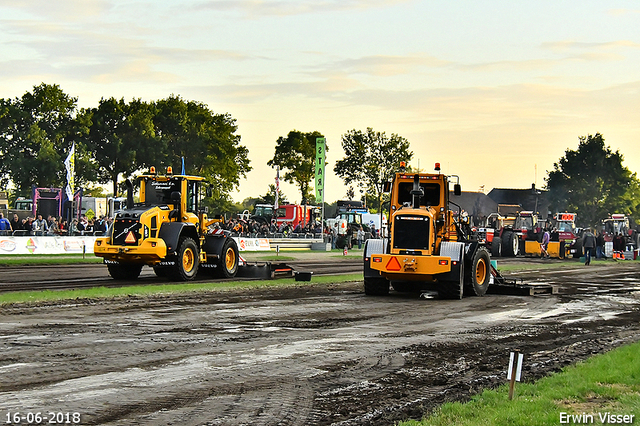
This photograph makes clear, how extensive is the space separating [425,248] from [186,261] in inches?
292

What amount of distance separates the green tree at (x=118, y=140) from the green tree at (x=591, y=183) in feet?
167

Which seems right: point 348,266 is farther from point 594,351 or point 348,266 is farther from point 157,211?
point 594,351

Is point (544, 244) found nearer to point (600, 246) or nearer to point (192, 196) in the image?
point (600, 246)

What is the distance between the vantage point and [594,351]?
36.0 feet

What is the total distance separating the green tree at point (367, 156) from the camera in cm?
7925

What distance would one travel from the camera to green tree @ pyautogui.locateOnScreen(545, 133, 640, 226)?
300 feet

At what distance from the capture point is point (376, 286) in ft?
61.7

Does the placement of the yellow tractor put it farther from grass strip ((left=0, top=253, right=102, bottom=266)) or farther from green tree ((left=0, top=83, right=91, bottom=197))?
green tree ((left=0, top=83, right=91, bottom=197))

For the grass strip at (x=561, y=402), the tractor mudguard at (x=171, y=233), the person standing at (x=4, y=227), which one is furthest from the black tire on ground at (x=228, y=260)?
the grass strip at (x=561, y=402)

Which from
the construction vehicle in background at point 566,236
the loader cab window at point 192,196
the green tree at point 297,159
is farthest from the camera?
the green tree at point 297,159

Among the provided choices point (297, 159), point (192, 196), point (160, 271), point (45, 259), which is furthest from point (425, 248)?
point (297, 159)

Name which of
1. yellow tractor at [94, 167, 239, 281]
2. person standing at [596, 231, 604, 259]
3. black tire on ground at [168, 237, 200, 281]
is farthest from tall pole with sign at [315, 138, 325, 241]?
black tire on ground at [168, 237, 200, 281]

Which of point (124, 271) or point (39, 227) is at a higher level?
point (39, 227)

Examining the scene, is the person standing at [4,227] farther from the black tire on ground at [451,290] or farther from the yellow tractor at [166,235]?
the black tire on ground at [451,290]
